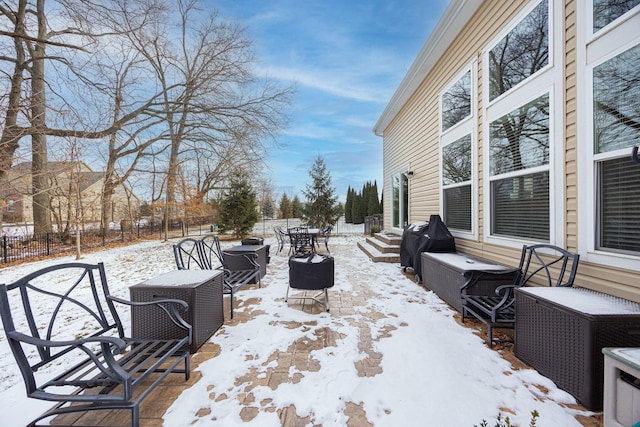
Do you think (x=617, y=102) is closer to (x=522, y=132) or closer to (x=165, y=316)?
(x=522, y=132)

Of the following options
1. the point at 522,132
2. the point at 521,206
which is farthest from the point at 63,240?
Result: the point at 522,132

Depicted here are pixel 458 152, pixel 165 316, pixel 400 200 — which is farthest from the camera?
pixel 400 200

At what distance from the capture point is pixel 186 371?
212cm

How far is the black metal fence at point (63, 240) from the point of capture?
7.98m

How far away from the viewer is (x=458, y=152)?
4996 millimetres

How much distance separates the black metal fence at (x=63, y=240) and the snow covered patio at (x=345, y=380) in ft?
24.7

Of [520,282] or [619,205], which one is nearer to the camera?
[619,205]

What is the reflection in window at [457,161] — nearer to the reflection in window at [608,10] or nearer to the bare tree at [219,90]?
the reflection in window at [608,10]

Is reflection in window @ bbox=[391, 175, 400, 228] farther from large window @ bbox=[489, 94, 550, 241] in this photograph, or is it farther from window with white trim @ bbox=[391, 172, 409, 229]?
large window @ bbox=[489, 94, 550, 241]

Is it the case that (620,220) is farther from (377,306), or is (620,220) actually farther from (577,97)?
(377,306)

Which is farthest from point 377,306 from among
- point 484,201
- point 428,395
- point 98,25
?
point 98,25

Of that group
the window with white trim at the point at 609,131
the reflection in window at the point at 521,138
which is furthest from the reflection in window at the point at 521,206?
the window with white trim at the point at 609,131

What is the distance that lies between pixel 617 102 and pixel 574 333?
1.99m

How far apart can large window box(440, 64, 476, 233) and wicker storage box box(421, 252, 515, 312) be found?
0.92 meters
